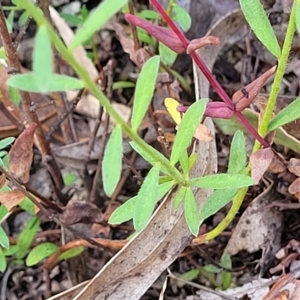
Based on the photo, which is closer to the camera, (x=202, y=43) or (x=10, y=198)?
(x=202, y=43)

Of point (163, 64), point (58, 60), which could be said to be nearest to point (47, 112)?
point (58, 60)

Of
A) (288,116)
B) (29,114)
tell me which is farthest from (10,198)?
(288,116)

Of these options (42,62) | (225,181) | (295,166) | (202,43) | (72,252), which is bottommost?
(72,252)

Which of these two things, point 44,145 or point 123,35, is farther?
point 123,35

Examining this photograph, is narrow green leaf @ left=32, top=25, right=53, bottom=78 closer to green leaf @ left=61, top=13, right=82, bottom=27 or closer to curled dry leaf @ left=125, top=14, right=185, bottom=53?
curled dry leaf @ left=125, top=14, right=185, bottom=53

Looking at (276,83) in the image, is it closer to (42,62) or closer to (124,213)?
(124,213)

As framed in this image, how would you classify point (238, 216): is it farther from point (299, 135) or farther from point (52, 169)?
point (52, 169)

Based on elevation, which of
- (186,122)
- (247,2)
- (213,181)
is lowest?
(213,181)

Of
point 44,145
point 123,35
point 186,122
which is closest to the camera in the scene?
point 186,122
